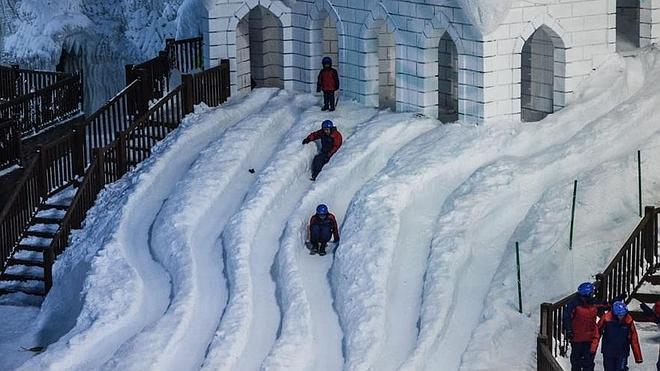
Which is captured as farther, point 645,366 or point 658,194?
point 658,194

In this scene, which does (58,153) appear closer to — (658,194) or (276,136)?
(276,136)

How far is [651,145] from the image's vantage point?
89.0 feet

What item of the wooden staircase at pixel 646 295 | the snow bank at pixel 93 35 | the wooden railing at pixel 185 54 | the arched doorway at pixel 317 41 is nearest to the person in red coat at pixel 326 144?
the arched doorway at pixel 317 41

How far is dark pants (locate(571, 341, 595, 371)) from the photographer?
2228 centimetres

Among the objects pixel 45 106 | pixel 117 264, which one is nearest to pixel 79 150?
pixel 45 106

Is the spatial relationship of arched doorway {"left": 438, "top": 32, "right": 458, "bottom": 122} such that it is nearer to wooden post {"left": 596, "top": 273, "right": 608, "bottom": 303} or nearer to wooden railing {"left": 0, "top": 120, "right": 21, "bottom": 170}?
wooden railing {"left": 0, "top": 120, "right": 21, "bottom": 170}

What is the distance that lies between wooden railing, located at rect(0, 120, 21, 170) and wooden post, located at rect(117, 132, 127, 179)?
2234mm

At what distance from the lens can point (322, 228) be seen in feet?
90.1

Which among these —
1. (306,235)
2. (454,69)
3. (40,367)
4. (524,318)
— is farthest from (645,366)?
(454,69)

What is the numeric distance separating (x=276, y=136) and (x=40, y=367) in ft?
27.5

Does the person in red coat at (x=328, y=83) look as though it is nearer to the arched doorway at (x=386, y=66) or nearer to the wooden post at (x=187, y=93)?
the arched doorway at (x=386, y=66)

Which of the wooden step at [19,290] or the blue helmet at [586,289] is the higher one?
the blue helmet at [586,289]

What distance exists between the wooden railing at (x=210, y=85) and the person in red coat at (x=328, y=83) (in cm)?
276

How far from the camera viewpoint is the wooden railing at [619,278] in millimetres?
22750
